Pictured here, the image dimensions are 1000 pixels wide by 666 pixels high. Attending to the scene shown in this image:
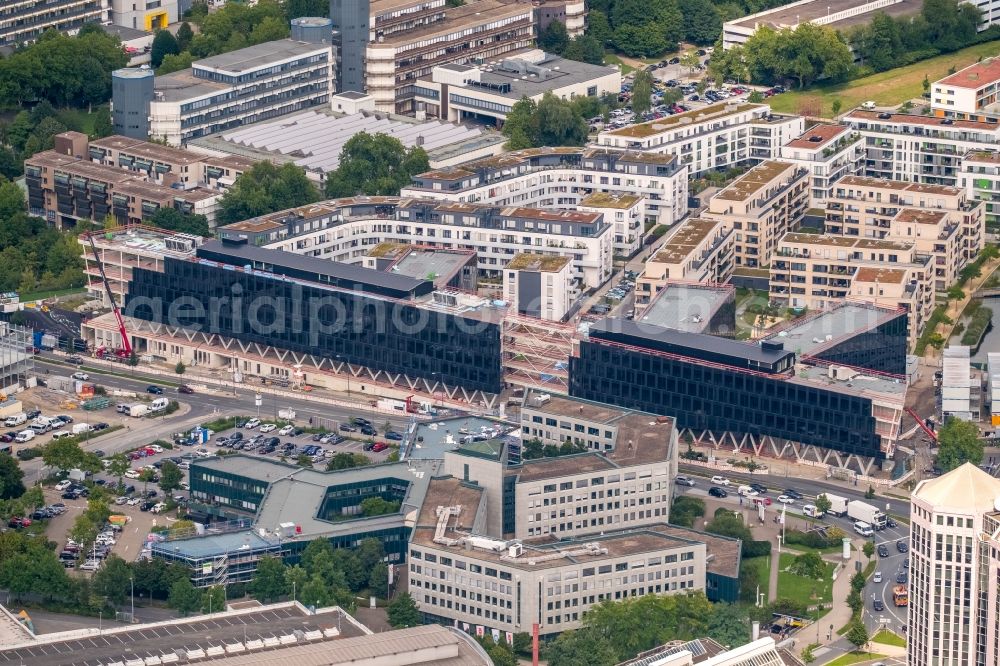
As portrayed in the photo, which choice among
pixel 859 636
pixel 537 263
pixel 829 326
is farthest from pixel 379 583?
pixel 537 263

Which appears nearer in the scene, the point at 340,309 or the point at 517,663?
the point at 517,663

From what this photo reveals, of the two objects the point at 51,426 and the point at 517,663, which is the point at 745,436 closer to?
the point at 517,663

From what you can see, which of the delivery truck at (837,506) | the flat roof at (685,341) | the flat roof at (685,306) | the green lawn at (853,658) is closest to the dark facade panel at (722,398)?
the flat roof at (685,341)

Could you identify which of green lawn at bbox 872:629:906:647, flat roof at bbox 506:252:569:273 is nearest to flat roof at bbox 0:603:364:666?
green lawn at bbox 872:629:906:647

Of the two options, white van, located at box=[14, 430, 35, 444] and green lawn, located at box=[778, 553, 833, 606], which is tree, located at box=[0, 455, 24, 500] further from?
green lawn, located at box=[778, 553, 833, 606]

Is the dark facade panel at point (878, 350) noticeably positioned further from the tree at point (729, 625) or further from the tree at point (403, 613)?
the tree at point (403, 613)

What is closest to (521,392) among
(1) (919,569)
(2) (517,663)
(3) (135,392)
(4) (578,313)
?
(4) (578,313)

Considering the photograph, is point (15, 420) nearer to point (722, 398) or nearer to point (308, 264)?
point (308, 264)
